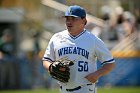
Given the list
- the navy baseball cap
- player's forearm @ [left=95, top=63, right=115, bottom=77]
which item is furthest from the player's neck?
player's forearm @ [left=95, top=63, right=115, bottom=77]

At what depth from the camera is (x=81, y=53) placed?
7.91 m

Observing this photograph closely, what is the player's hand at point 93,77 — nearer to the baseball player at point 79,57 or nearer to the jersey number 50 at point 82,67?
the baseball player at point 79,57

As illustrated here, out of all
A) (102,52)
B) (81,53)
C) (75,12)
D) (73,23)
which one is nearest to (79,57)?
(81,53)

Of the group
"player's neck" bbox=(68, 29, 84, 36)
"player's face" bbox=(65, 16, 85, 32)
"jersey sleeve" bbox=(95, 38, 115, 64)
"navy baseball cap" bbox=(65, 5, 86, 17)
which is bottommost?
"jersey sleeve" bbox=(95, 38, 115, 64)

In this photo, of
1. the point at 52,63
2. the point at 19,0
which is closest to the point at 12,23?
the point at 19,0

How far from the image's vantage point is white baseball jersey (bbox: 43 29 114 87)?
791 cm

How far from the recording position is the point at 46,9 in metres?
22.7

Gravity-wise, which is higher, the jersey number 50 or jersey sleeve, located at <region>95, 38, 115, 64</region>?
jersey sleeve, located at <region>95, 38, 115, 64</region>

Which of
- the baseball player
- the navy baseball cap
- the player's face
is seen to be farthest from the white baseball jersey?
the navy baseball cap

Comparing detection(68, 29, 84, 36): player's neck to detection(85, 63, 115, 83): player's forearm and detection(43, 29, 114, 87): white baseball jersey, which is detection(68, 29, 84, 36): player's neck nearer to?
detection(43, 29, 114, 87): white baseball jersey

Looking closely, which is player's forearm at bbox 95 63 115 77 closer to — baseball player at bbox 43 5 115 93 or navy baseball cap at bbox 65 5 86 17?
baseball player at bbox 43 5 115 93

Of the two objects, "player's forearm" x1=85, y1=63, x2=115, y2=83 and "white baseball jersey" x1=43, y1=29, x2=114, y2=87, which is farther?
"white baseball jersey" x1=43, y1=29, x2=114, y2=87

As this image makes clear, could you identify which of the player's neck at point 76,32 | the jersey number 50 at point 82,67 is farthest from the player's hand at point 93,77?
the player's neck at point 76,32

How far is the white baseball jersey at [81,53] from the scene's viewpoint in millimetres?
7910
